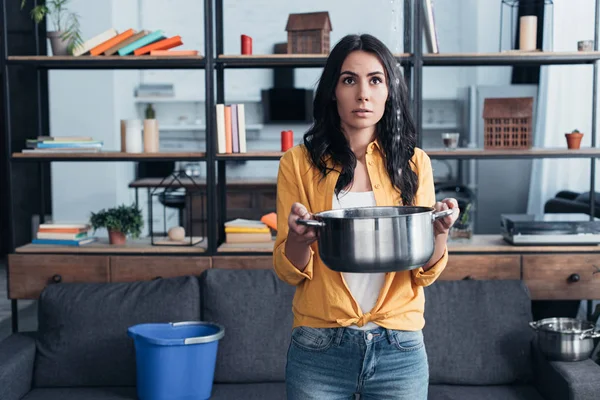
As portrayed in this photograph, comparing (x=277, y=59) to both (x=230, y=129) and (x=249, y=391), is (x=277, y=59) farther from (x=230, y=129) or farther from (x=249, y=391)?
(x=249, y=391)

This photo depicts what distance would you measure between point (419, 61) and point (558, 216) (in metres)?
0.93

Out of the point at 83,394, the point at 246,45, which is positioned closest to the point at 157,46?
the point at 246,45

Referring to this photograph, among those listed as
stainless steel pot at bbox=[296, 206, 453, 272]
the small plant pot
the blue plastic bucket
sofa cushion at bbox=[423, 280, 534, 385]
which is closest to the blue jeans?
stainless steel pot at bbox=[296, 206, 453, 272]

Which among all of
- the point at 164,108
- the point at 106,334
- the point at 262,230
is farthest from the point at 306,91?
the point at 106,334

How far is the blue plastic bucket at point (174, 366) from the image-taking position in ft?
8.75

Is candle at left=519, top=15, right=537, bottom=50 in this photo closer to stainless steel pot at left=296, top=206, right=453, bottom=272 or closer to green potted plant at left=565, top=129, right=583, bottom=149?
green potted plant at left=565, top=129, right=583, bottom=149

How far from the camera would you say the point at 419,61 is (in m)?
3.13

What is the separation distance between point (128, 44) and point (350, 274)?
205 centimetres

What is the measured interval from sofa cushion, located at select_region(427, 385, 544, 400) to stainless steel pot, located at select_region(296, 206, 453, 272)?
1440mm

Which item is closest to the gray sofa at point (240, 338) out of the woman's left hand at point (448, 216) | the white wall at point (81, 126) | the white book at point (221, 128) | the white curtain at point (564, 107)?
the white book at point (221, 128)

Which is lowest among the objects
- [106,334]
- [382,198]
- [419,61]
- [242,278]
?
[106,334]

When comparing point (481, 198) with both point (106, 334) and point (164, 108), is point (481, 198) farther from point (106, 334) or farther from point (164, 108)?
point (106, 334)

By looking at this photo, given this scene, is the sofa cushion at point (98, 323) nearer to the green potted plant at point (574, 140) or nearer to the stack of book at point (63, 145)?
the stack of book at point (63, 145)

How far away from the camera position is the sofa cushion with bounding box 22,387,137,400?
2.75 m
